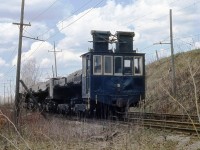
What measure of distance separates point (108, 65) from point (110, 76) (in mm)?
554

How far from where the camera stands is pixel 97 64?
787 inches

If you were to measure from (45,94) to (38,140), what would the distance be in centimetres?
1975

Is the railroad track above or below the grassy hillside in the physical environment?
below

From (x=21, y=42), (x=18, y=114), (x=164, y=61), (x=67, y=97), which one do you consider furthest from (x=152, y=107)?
(x=164, y=61)

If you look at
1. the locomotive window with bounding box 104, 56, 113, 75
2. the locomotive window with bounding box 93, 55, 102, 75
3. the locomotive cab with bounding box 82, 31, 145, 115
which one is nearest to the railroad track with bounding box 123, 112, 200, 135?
the locomotive cab with bounding box 82, 31, 145, 115

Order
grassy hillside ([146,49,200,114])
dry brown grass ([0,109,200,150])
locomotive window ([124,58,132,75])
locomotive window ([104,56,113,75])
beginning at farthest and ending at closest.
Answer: grassy hillside ([146,49,200,114])
locomotive window ([124,58,132,75])
locomotive window ([104,56,113,75])
dry brown grass ([0,109,200,150])

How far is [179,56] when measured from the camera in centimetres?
3944

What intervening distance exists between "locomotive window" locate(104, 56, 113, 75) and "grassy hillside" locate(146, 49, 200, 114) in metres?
2.53

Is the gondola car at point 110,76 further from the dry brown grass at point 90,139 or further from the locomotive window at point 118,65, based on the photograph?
the dry brown grass at point 90,139

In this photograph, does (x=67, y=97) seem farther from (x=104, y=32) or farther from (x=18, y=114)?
(x=18, y=114)

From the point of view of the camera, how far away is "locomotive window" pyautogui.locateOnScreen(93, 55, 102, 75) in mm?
19906

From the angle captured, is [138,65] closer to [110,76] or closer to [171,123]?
[110,76]

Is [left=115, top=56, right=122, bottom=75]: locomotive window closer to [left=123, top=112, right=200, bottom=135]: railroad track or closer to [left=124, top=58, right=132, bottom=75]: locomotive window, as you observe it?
[left=124, top=58, right=132, bottom=75]: locomotive window

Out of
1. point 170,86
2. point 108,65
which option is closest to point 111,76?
point 108,65
